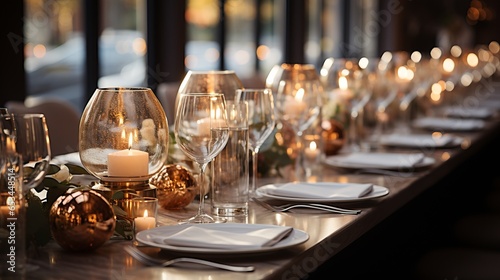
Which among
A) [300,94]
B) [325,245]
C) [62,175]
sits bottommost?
[325,245]

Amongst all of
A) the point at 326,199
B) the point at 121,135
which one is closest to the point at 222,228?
the point at 121,135

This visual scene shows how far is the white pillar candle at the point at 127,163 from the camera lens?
1540 mm

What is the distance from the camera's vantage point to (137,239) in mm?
1324

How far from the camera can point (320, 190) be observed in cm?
186

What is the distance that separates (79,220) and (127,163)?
254mm

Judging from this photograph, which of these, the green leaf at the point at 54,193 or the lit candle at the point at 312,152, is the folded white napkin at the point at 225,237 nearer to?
the green leaf at the point at 54,193

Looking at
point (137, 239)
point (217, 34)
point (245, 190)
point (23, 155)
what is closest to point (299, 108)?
point (245, 190)

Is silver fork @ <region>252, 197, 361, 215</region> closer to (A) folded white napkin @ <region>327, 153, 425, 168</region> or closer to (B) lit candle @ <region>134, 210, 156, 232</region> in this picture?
(B) lit candle @ <region>134, 210, 156, 232</region>

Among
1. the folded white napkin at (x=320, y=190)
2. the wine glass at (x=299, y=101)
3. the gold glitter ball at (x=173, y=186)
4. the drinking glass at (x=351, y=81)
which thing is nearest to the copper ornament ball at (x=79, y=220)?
the gold glitter ball at (x=173, y=186)

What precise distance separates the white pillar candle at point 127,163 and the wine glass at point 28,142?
0.29 metres

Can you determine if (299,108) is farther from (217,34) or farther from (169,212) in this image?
(217,34)

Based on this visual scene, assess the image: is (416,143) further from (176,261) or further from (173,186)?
(176,261)

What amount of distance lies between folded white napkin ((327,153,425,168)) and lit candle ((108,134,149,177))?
36.3 inches

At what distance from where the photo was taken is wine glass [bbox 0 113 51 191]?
120cm
